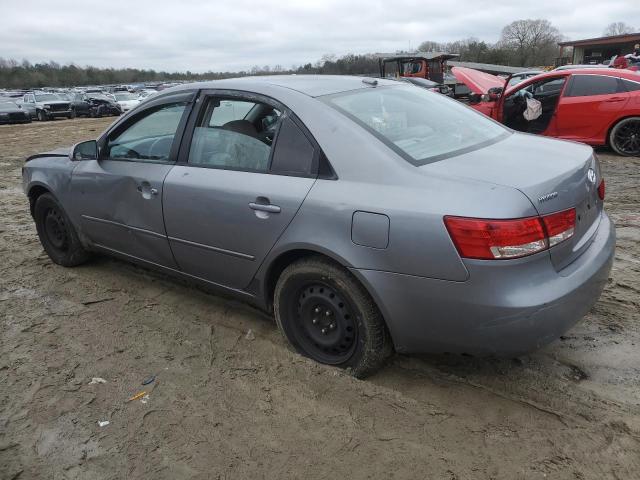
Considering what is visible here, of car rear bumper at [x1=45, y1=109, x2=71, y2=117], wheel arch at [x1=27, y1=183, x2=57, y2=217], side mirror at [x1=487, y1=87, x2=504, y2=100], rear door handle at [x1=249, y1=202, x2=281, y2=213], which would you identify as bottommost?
car rear bumper at [x1=45, y1=109, x2=71, y2=117]

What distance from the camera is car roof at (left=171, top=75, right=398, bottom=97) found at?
3.02 m

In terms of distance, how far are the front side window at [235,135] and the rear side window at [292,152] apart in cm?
7

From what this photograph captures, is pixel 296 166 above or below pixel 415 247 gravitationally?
above

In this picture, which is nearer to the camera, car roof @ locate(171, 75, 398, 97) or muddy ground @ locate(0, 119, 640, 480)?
muddy ground @ locate(0, 119, 640, 480)

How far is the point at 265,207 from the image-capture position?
2.79 meters

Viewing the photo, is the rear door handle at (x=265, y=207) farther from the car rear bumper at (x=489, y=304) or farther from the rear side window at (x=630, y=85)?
the rear side window at (x=630, y=85)

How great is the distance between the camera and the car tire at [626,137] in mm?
8242

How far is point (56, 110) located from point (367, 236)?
30070mm

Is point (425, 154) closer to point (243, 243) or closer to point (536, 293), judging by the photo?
point (536, 293)

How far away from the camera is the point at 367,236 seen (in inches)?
95.1

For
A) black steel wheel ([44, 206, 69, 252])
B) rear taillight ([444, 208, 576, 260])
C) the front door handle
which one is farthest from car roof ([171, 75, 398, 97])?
black steel wheel ([44, 206, 69, 252])

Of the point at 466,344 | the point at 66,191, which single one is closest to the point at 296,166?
the point at 466,344

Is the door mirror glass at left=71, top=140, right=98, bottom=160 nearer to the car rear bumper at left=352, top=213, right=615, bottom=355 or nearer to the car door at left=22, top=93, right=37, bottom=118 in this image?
the car rear bumper at left=352, top=213, right=615, bottom=355

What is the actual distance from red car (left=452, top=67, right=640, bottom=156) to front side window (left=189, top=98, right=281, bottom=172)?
7007 mm
